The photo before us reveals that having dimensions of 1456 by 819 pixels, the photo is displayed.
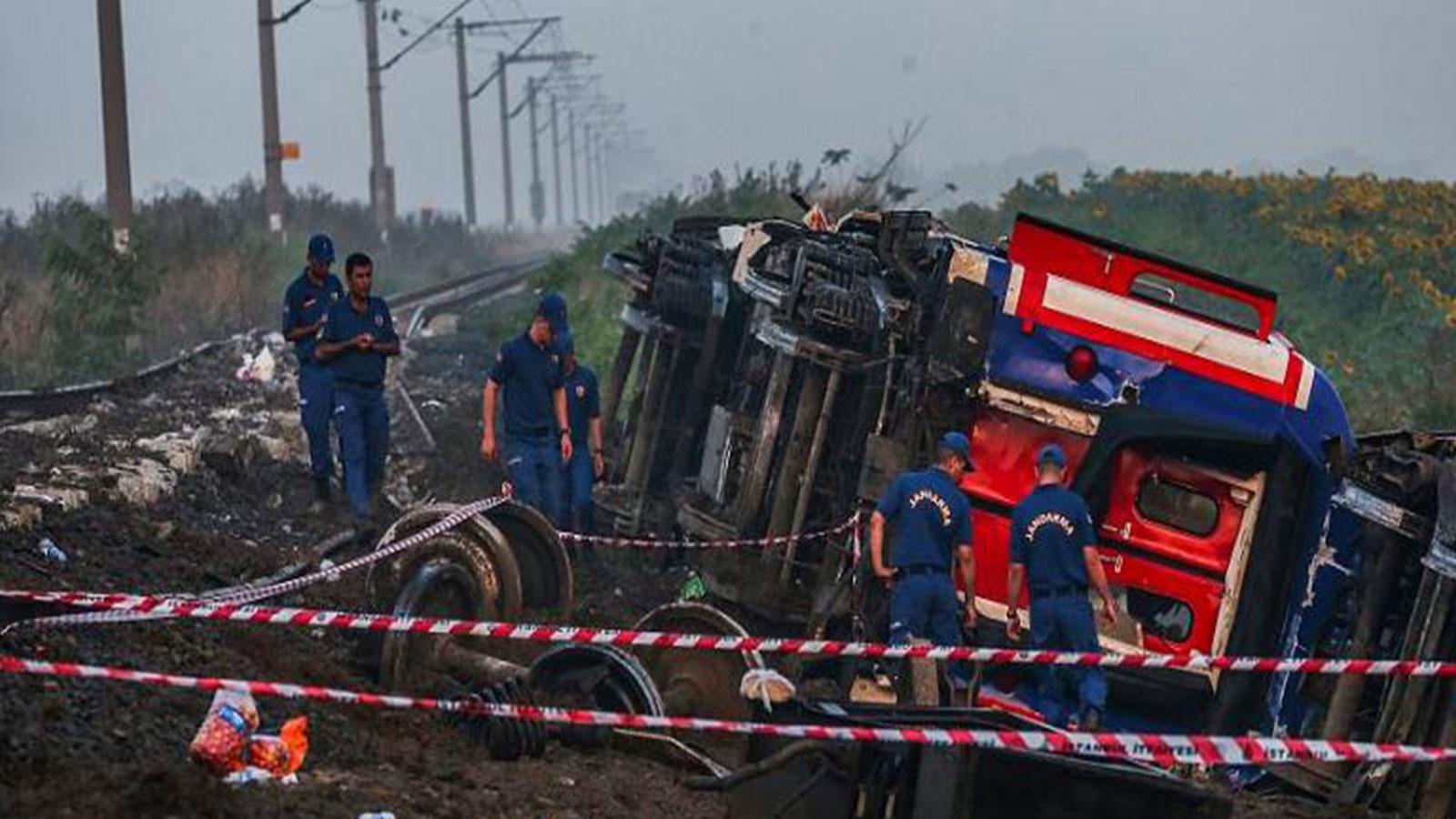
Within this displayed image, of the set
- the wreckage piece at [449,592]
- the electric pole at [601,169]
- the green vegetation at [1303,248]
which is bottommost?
the electric pole at [601,169]

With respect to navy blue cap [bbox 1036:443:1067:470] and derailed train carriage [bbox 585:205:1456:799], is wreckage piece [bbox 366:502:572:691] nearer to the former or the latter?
derailed train carriage [bbox 585:205:1456:799]

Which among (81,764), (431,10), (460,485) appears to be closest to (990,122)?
(431,10)

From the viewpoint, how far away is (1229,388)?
9062mm

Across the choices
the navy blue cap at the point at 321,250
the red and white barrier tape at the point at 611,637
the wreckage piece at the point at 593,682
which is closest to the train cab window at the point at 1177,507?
the red and white barrier tape at the point at 611,637

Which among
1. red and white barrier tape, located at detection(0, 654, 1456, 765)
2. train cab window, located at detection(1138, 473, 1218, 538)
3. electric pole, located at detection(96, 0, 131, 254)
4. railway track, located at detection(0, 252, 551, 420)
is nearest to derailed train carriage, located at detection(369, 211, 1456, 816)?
train cab window, located at detection(1138, 473, 1218, 538)

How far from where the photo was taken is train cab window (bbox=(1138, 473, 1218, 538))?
9.18 meters

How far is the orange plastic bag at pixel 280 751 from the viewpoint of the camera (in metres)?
6.54

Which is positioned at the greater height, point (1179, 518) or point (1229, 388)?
point (1229, 388)

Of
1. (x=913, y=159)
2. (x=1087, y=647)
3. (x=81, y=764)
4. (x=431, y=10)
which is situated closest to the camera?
(x=81, y=764)

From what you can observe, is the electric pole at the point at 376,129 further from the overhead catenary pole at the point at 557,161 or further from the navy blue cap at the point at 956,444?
the overhead catenary pole at the point at 557,161

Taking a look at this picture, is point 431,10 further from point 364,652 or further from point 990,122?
point 364,652

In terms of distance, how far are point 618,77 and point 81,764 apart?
157 m

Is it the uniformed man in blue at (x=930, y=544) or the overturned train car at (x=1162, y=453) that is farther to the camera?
the overturned train car at (x=1162, y=453)

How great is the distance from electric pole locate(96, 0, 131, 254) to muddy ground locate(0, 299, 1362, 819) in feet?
33.4
